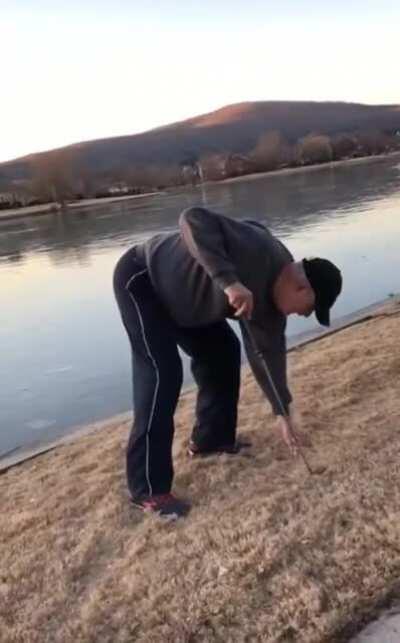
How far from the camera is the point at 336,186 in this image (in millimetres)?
28906

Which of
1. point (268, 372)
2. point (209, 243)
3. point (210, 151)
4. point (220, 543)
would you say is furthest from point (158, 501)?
point (210, 151)

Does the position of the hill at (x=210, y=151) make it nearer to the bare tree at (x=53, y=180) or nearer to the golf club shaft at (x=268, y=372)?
the bare tree at (x=53, y=180)

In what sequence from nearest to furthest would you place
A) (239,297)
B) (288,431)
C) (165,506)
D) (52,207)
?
(239,297)
(165,506)
(288,431)
(52,207)

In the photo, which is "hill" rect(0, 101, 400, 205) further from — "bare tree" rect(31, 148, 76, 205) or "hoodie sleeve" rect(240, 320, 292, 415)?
"hoodie sleeve" rect(240, 320, 292, 415)

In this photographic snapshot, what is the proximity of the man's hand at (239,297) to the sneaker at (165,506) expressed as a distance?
99 centimetres

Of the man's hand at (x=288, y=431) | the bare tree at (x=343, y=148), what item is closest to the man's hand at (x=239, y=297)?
the man's hand at (x=288, y=431)

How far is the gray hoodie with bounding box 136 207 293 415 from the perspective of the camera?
3.17 meters

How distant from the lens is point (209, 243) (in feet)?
10.3

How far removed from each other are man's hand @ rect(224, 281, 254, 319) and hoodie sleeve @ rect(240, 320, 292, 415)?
33 centimetres

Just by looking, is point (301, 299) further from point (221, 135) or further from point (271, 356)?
point (221, 135)

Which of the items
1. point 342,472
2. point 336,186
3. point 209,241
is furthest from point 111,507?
point 336,186

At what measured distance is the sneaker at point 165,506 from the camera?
11.4 feet

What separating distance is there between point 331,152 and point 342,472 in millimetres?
59180

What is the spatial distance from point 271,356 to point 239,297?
22.1 inches
